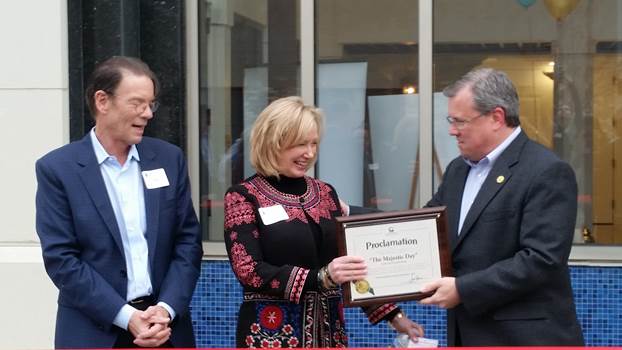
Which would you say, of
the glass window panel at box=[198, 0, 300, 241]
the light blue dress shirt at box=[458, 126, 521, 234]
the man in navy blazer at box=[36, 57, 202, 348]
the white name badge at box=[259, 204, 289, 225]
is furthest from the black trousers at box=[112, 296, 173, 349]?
the glass window panel at box=[198, 0, 300, 241]

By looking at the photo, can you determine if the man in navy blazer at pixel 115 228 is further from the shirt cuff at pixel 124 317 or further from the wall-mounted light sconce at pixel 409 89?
the wall-mounted light sconce at pixel 409 89

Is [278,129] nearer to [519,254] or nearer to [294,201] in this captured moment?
[294,201]

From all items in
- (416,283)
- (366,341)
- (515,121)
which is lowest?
(366,341)

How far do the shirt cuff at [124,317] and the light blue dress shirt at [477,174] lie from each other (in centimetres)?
114

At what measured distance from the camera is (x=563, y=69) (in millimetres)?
5910

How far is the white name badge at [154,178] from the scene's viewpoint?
3621 mm

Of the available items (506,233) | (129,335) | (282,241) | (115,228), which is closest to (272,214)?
(282,241)

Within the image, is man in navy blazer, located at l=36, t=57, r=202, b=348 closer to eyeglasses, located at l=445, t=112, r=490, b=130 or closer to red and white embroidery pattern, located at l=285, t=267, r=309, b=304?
red and white embroidery pattern, located at l=285, t=267, r=309, b=304

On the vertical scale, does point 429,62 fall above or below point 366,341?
above

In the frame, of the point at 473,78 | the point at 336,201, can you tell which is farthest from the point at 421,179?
the point at 473,78

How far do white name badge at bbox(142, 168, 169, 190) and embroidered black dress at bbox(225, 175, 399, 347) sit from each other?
0.77 ft

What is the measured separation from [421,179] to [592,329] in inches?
49.1

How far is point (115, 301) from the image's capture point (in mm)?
3469

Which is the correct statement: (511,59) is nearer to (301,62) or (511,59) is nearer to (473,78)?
(301,62)
